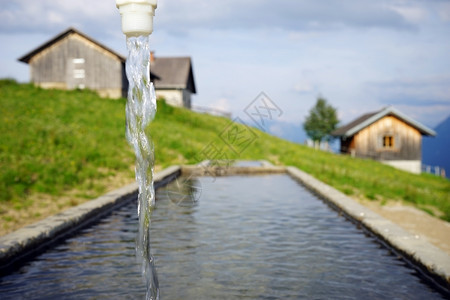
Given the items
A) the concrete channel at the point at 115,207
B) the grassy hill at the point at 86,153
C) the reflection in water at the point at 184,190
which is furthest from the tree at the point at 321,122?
the concrete channel at the point at 115,207

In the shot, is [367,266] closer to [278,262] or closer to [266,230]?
[278,262]

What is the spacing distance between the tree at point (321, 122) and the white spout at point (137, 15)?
226 ft

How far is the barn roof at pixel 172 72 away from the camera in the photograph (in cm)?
4978

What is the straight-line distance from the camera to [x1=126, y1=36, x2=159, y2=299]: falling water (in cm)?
372

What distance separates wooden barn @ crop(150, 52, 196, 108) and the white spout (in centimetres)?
4482

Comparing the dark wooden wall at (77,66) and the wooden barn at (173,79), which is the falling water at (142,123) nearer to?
the dark wooden wall at (77,66)

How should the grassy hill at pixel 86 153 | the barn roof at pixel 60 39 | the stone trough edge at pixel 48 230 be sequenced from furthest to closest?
the barn roof at pixel 60 39 < the grassy hill at pixel 86 153 < the stone trough edge at pixel 48 230

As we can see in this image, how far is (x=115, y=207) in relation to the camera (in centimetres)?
1009

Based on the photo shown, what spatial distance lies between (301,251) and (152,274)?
10.3 ft

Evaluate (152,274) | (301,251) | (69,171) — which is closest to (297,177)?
(69,171)

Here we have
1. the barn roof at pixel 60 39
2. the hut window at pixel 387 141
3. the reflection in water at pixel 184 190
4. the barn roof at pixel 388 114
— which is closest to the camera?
the reflection in water at pixel 184 190

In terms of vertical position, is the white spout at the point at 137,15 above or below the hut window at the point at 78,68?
below

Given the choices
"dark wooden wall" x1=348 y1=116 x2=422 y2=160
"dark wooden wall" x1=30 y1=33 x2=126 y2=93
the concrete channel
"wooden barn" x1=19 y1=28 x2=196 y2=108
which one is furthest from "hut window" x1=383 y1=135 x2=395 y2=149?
the concrete channel

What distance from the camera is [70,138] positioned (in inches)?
789
